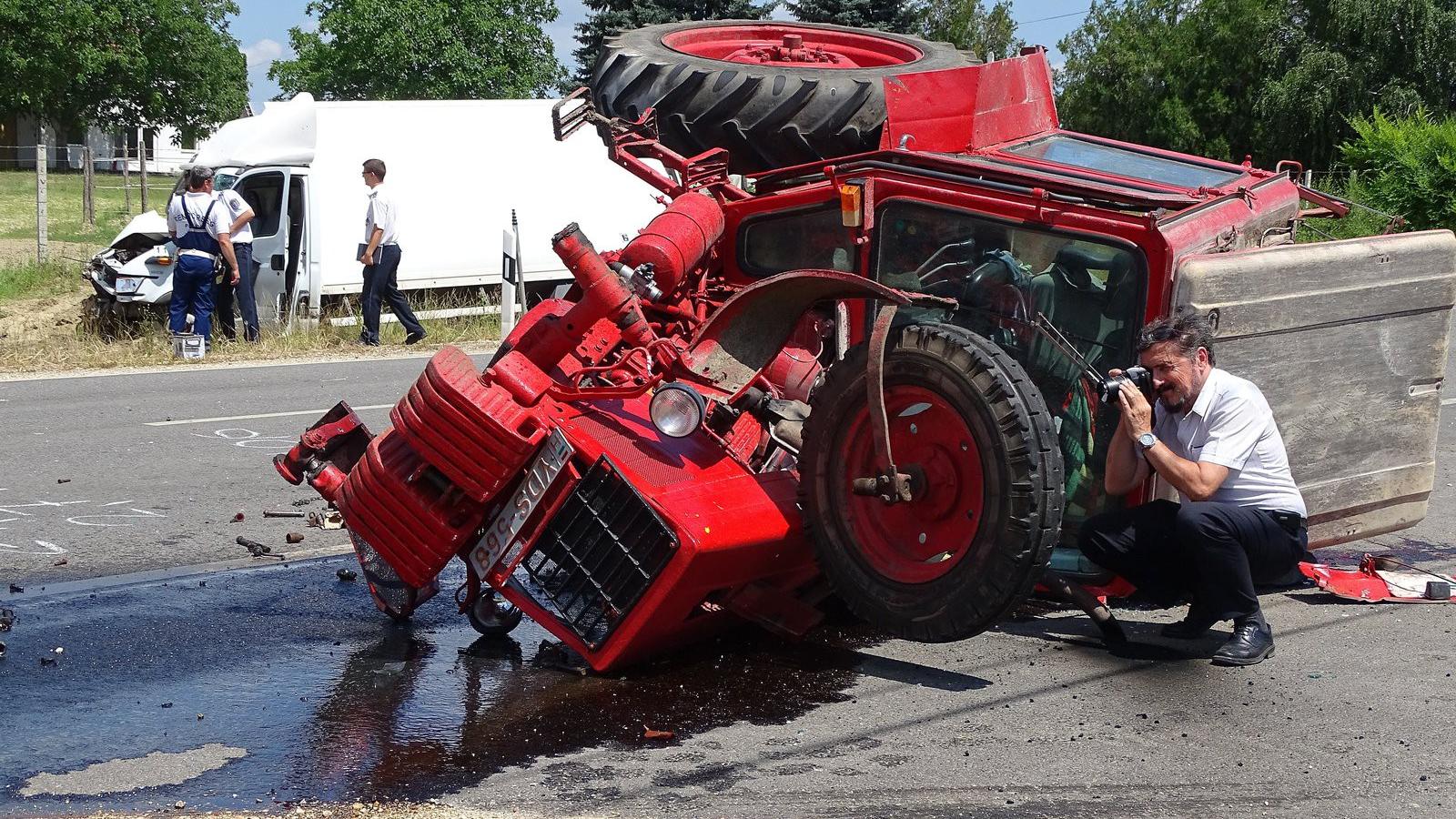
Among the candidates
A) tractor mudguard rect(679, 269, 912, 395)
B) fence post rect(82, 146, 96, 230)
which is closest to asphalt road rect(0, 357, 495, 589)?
tractor mudguard rect(679, 269, 912, 395)

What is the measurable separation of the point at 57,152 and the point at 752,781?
190 ft

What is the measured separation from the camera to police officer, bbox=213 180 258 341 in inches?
571

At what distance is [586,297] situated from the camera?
5.07 metres

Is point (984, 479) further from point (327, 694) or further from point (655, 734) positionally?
point (327, 694)

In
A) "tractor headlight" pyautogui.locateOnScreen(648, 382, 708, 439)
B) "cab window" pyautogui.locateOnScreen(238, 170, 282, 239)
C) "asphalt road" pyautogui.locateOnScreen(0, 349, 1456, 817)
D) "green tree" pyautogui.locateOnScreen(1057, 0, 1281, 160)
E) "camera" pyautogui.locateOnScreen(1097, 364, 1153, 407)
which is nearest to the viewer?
"asphalt road" pyautogui.locateOnScreen(0, 349, 1456, 817)

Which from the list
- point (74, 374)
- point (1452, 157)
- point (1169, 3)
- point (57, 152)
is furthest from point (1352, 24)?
point (57, 152)

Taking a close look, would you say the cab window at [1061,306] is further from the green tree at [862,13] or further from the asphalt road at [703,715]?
the green tree at [862,13]

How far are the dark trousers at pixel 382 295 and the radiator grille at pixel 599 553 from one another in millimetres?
10643

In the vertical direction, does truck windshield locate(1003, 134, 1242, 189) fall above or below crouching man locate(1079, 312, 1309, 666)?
above

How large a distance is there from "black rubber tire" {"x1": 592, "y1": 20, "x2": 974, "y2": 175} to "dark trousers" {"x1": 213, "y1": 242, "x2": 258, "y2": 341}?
841 cm

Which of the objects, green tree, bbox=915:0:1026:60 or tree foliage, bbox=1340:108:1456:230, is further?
green tree, bbox=915:0:1026:60

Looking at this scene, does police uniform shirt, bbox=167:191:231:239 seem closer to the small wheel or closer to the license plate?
the small wheel

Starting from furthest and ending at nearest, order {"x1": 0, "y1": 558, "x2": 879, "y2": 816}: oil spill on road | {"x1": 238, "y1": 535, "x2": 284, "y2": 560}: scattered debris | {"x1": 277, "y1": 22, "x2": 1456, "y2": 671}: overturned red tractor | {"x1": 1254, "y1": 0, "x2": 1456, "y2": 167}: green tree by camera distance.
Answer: {"x1": 1254, "y1": 0, "x2": 1456, "y2": 167}: green tree, {"x1": 238, "y1": 535, "x2": 284, "y2": 560}: scattered debris, {"x1": 277, "y1": 22, "x2": 1456, "y2": 671}: overturned red tractor, {"x1": 0, "y1": 558, "x2": 879, "y2": 816}: oil spill on road

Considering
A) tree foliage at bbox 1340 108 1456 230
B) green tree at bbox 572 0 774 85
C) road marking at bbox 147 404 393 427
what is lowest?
road marking at bbox 147 404 393 427
